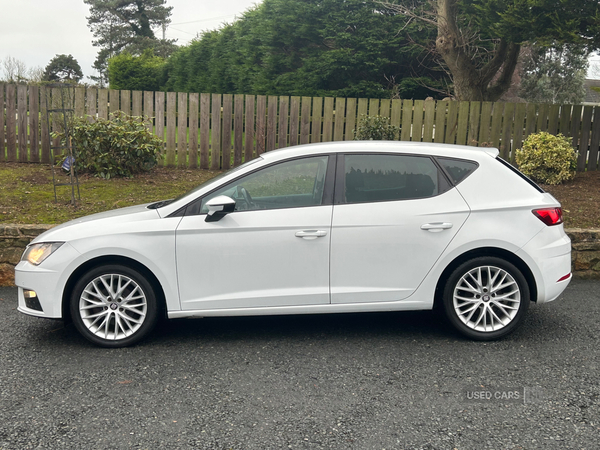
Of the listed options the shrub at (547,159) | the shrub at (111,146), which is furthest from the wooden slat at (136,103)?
the shrub at (547,159)

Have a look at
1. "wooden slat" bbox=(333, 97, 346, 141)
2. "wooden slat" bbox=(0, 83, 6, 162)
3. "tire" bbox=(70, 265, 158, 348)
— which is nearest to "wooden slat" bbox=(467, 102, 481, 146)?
"wooden slat" bbox=(333, 97, 346, 141)

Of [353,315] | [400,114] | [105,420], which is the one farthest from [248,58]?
[105,420]

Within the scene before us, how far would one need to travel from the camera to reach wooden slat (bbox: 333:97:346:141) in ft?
40.9

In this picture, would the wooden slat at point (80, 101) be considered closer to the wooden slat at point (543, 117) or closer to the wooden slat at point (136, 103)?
the wooden slat at point (136, 103)

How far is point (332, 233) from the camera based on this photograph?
4.64 metres

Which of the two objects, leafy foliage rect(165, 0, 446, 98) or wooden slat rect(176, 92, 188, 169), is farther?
leafy foliage rect(165, 0, 446, 98)

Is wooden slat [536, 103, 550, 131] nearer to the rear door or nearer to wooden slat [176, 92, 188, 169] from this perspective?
wooden slat [176, 92, 188, 169]

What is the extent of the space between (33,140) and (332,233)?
10.0 m

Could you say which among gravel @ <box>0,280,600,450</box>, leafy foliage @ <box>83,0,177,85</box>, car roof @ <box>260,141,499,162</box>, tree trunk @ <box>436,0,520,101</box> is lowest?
gravel @ <box>0,280,600,450</box>

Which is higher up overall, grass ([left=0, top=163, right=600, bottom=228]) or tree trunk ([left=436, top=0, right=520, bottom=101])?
tree trunk ([left=436, top=0, right=520, bottom=101])

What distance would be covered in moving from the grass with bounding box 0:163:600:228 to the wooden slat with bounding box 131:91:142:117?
1.44 meters

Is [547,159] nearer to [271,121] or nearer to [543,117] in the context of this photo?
[543,117]

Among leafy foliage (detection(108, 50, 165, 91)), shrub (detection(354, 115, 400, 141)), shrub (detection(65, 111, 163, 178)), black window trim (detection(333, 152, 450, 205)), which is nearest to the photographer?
black window trim (detection(333, 152, 450, 205))

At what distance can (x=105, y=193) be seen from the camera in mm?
9609
